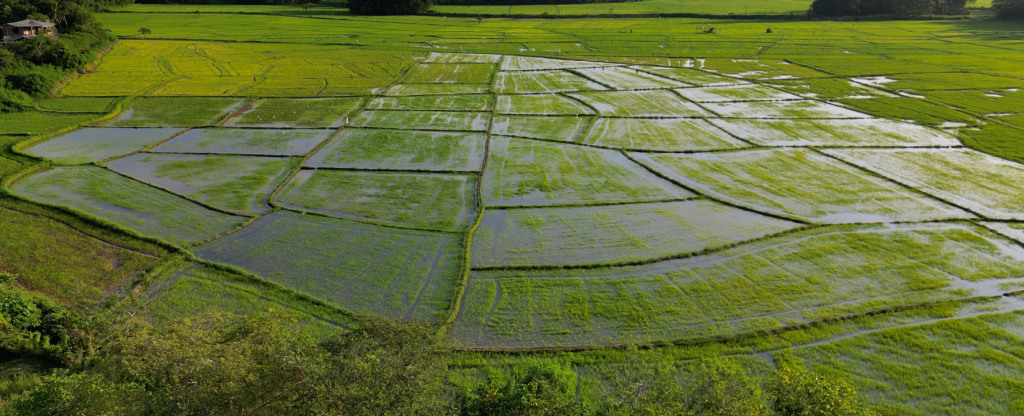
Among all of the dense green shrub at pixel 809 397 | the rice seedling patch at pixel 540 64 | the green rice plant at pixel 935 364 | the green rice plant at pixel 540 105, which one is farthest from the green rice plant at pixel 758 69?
the dense green shrub at pixel 809 397

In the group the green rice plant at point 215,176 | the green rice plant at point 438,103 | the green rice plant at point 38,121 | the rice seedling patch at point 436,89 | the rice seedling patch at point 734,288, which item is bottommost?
the rice seedling patch at point 734,288

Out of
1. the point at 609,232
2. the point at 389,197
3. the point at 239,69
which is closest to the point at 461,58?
the point at 239,69

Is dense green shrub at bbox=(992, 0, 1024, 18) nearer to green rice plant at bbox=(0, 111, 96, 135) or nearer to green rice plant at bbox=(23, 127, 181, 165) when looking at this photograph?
green rice plant at bbox=(23, 127, 181, 165)

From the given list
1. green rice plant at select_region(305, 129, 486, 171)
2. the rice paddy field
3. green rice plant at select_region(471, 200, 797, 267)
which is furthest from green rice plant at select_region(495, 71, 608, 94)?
green rice plant at select_region(471, 200, 797, 267)

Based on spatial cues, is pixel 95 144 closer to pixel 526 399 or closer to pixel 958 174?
pixel 526 399

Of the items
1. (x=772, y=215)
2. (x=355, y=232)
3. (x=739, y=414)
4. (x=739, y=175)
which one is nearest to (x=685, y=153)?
(x=739, y=175)

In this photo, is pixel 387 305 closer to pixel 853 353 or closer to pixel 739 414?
pixel 739 414

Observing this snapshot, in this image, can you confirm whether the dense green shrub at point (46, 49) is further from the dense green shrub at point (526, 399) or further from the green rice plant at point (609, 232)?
the dense green shrub at point (526, 399)
